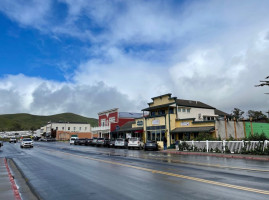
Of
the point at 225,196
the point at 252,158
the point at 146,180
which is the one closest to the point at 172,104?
the point at 252,158

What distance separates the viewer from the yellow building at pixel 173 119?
3678 cm

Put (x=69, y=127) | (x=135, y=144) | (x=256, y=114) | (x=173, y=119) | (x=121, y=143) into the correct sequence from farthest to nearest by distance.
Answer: (x=69, y=127) → (x=256, y=114) → (x=121, y=143) → (x=173, y=119) → (x=135, y=144)

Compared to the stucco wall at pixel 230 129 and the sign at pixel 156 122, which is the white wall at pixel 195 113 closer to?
the sign at pixel 156 122

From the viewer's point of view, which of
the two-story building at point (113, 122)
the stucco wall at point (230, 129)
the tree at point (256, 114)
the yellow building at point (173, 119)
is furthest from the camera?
the tree at point (256, 114)

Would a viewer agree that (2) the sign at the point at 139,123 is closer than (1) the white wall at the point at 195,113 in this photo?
No

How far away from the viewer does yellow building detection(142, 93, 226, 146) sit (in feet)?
121

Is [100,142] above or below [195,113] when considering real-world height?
below

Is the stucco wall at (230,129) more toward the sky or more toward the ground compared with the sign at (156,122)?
more toward the ground

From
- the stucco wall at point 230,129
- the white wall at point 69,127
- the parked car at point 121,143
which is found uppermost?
the white wall at point 69,127

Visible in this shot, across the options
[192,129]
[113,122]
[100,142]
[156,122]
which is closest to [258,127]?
[192,129]

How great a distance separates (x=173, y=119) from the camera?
130 ft

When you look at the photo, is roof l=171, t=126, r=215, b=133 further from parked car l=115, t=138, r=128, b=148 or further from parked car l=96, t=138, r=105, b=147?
parked car l=96, t=138, r=105, b=147

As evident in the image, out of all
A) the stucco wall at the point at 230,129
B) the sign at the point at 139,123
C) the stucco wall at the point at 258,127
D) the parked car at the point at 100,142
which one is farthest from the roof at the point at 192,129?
the parked car at the point at 100,142

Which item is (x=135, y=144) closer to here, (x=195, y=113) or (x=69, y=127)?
(x=195, y=113)
